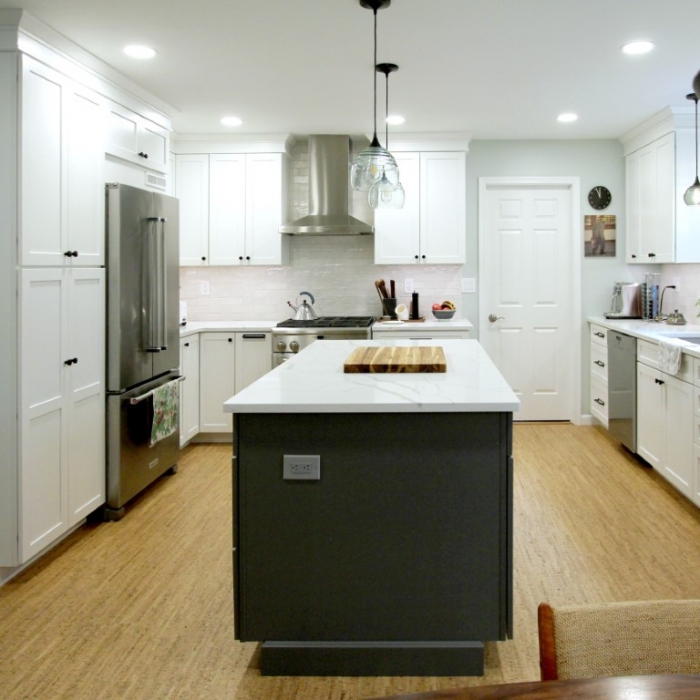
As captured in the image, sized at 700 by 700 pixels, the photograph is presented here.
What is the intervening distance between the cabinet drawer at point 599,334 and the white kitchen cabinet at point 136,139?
3494 mm

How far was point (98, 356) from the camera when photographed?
3.73 metres

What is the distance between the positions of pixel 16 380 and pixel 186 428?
7.38ft

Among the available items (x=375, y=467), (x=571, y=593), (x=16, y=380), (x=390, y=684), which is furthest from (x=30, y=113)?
(x=571, y=593)

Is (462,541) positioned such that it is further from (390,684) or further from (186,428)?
(186,428)

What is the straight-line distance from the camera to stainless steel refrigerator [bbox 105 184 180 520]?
380cm

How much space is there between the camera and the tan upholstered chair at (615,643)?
1086 mm

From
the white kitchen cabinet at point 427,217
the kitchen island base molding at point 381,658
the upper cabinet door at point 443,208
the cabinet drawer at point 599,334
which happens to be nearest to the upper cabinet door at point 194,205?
the white kitchen cabinet at point 427,217

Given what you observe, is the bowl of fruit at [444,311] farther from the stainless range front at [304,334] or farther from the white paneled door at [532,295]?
the stainless range front at [304,334]

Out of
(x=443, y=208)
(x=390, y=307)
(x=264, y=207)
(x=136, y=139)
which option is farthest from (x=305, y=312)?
(x=136, y=139)

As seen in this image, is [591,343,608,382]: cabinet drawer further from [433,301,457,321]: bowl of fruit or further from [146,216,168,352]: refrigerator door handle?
[146,216,168,352]: refrigerator door handle

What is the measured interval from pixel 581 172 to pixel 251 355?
3.21 meters

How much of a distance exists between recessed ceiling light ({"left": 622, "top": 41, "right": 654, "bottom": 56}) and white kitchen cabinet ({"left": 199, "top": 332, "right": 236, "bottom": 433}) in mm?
3307

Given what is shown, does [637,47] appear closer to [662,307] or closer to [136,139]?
[662,307]

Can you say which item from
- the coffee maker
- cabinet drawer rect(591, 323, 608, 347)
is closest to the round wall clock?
the coffee maker
